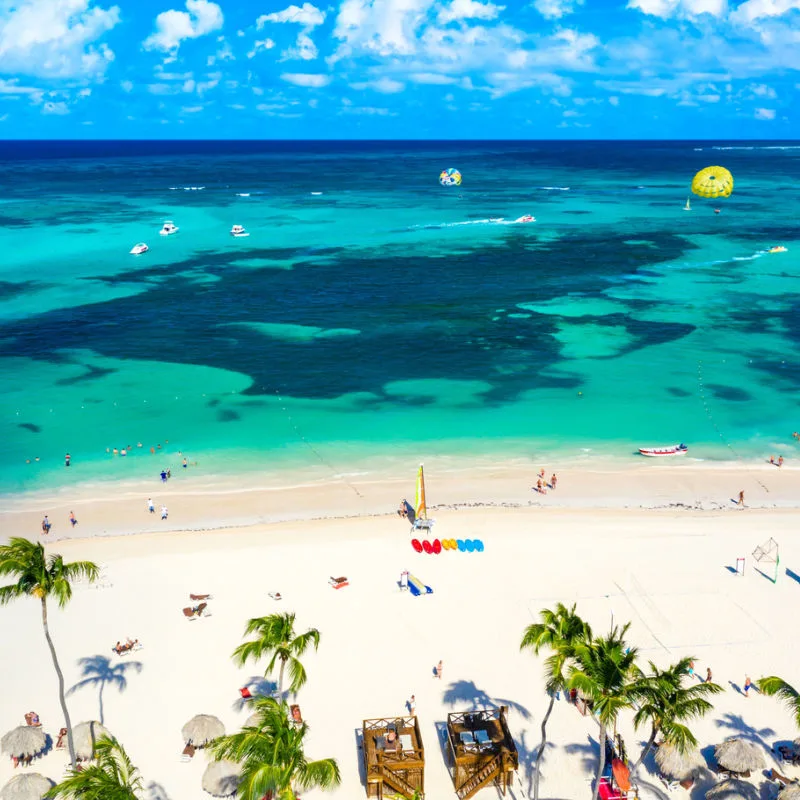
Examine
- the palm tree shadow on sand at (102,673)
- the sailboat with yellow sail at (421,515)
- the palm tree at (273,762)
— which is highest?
the palm tree at (273,762)

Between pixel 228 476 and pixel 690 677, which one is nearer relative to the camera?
pixel 690 677

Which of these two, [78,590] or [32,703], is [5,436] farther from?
[32,703]

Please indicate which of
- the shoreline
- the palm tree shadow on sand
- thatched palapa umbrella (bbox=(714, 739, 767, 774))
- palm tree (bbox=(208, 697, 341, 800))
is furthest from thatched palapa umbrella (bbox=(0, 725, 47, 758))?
thatched palapa umbrella (bbox=(714, 739, 767, 774))

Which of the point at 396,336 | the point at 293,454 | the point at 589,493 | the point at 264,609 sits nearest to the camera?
the point at 264,609

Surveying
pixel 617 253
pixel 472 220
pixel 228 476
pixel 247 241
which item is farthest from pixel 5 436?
pixel 472 220

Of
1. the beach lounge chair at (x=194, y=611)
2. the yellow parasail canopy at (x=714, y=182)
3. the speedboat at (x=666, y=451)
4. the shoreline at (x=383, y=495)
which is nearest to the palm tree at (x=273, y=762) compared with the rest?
the beach lounge chair at (x=194, y=611)

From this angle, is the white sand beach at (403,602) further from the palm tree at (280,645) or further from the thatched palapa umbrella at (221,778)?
the palm tree at (280,645)

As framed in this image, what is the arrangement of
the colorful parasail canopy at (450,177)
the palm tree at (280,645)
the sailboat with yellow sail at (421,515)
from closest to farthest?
the palm tree at (280,645) → the sailboat with yellow sail at (421,515) → the colorful parasail canopy at (450,177)
